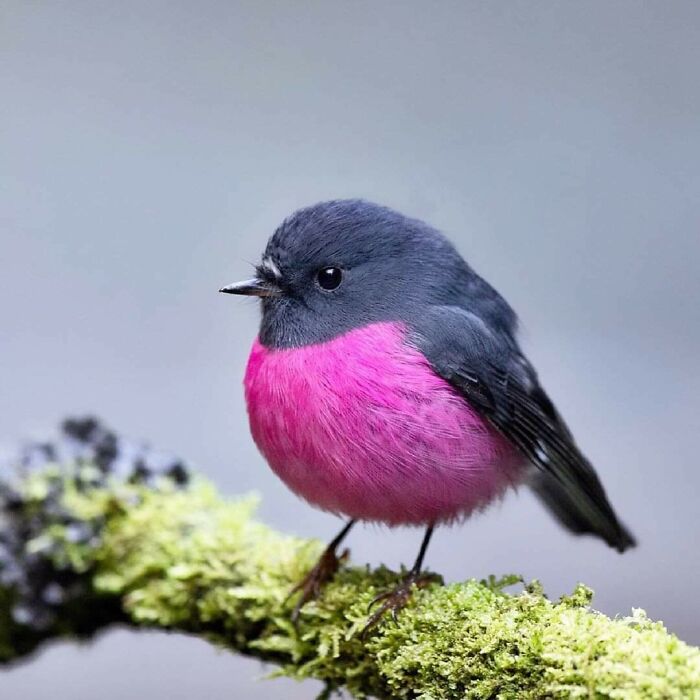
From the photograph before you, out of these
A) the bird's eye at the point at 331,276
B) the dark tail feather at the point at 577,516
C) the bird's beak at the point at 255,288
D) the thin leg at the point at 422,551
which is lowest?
the thin leg at the point at 422,551

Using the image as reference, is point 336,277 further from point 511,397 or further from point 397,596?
point 397,596

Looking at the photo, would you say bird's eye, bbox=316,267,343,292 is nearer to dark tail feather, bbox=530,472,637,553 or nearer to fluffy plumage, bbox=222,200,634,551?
fluffy plumage, bbox=222,200,634,551

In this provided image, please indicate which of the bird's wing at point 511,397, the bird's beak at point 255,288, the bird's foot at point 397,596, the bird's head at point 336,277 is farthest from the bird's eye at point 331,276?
the bird's foot at point 397,596

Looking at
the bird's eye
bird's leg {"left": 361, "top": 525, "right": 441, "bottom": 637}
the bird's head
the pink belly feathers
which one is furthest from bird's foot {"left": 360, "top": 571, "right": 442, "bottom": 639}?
the bird's eye

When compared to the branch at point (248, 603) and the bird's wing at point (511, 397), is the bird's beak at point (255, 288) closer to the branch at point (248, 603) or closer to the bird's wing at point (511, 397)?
the bird's wing at point (511, 397)

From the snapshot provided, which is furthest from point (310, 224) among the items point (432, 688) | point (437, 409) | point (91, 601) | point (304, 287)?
point (91, 601)

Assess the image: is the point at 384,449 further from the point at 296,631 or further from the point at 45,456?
the point at 45,456

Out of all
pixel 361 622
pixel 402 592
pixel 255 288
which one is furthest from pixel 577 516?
pixel 255 288
